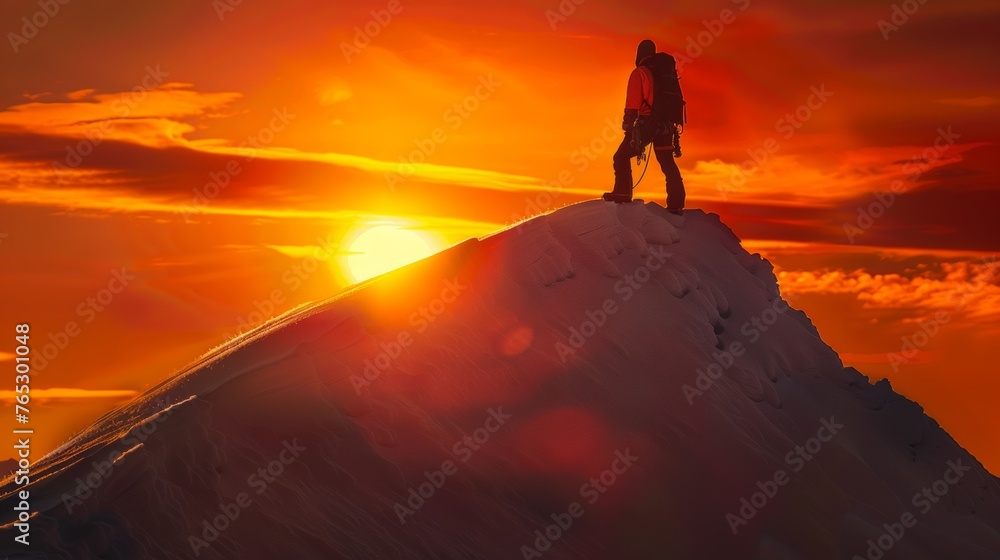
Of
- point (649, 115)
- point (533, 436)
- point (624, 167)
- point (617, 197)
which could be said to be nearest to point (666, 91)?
point (649, 115)

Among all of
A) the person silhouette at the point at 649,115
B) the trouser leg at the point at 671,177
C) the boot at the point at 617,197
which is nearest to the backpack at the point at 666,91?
the person silhouette at the point at 649,115

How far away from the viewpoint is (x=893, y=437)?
64.3ft

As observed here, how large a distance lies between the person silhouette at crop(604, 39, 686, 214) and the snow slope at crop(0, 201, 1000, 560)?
786mm

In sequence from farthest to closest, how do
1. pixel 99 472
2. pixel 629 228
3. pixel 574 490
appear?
pixel 629 228 < pixel 574 490 < pixel 99 472

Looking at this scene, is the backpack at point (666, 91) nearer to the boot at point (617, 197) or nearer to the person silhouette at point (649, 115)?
the person silhouette at point (649, 115)

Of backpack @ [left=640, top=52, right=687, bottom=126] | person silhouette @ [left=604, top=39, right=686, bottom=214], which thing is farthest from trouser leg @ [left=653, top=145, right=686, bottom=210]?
backpack @ [left=640, top=52, right=687, bottom=126]

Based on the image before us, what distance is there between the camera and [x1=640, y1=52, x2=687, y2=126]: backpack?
18984mm

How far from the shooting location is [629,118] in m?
18.9

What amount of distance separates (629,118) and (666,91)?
94 cm

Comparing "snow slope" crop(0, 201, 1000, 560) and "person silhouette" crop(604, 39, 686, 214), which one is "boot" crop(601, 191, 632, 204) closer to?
"person silhouette" crop(604, 39, 686, 214)

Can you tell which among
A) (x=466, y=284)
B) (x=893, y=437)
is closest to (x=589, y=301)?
(x=466, y=284)

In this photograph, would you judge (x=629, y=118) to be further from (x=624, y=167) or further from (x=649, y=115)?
(x=624, y=167)

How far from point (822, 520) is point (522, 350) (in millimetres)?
5671

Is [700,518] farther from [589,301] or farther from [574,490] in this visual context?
[589,301]
